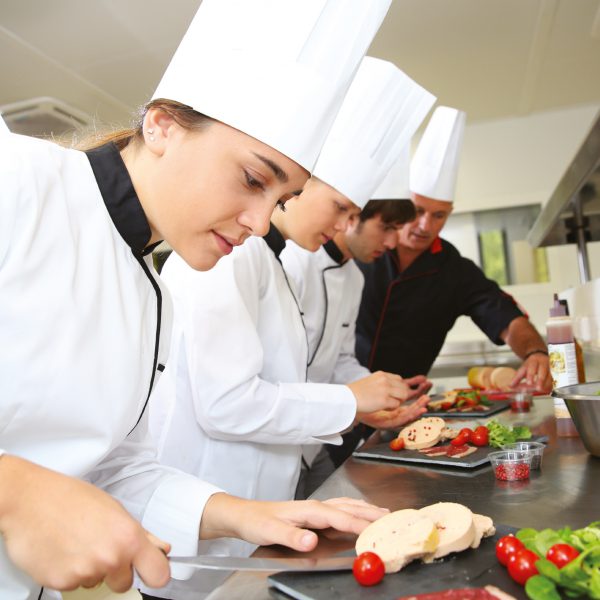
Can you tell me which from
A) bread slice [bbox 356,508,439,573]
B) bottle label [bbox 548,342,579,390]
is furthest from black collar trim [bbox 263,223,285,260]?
A: bread slice [bbox 356,508,439,573]

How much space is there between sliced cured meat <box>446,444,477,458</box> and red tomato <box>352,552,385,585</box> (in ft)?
2.34

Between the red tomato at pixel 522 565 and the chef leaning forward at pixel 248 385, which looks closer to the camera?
the red tomato at pixel 522 565

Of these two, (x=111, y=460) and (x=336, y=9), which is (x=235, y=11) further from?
(x=111, y=460)

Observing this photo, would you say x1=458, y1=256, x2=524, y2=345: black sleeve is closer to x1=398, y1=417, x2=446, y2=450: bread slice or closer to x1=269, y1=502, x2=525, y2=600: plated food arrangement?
x1=398, y1=417, x2=446, y2=450: bread slice

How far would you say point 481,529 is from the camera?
866mm

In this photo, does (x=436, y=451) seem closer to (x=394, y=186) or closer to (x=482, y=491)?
(x=482, y=491)

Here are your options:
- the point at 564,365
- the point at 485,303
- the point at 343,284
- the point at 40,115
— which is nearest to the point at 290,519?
the point at 564,365

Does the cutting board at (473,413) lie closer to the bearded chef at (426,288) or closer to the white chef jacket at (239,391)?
the white chef jacket at (239,391)

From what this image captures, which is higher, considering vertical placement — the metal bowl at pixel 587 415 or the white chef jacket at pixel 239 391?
the metal bowl at pixel 587 415

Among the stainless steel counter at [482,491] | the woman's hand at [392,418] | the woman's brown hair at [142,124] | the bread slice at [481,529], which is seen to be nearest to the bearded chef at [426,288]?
the woman's hand at [392,418]

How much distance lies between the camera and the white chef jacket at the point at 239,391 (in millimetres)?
1502

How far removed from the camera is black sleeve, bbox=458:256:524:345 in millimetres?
3137

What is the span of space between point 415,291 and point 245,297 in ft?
5.88

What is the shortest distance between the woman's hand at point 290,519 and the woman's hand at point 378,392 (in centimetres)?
71
